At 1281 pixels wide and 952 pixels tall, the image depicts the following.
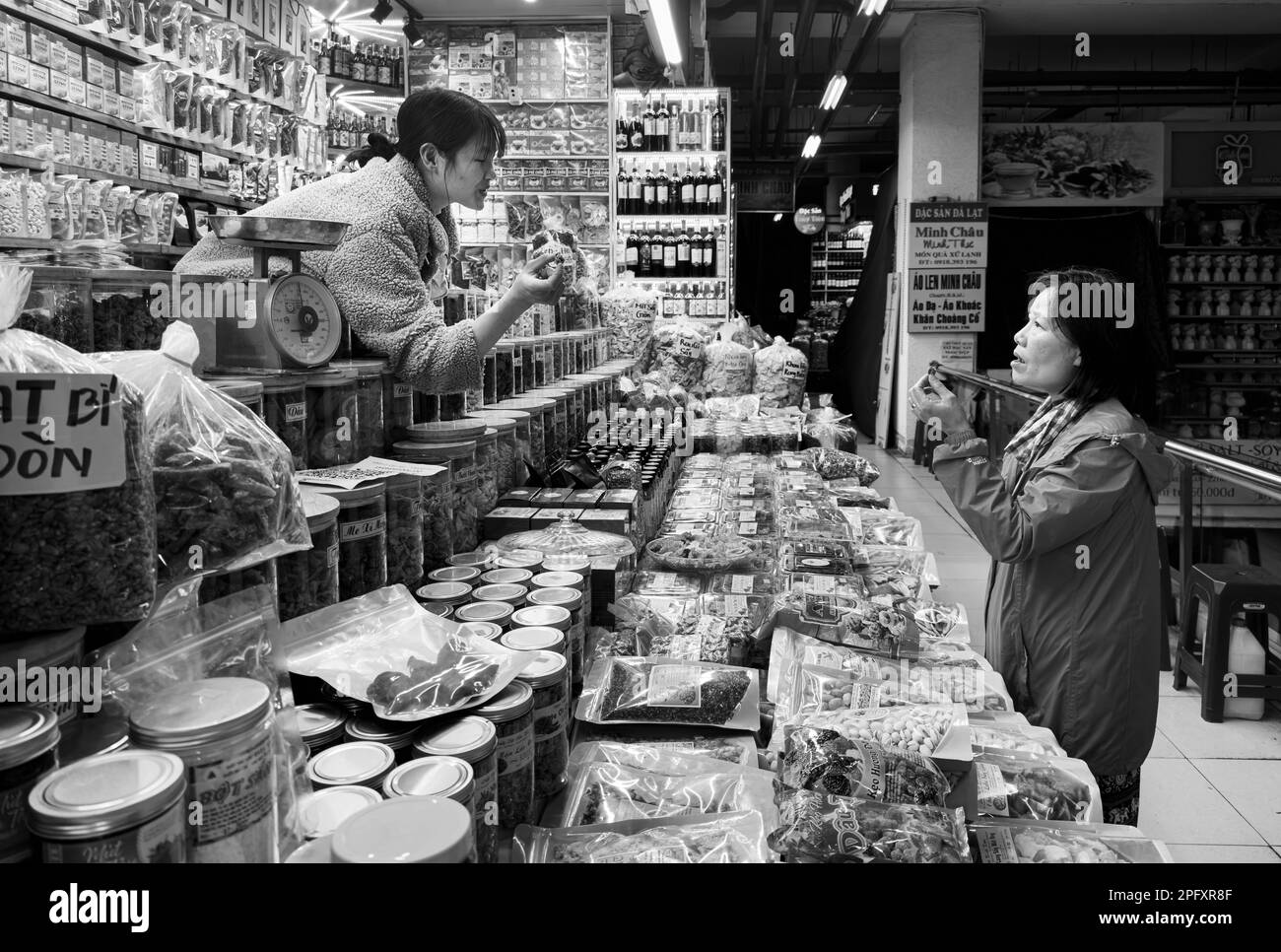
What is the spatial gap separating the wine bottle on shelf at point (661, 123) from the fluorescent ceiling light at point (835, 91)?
1.67 metres

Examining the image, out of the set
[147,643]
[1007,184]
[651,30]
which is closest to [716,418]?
[651,30]

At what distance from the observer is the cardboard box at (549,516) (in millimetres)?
2148

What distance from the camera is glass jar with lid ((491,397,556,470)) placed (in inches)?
107

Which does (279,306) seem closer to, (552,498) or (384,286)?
(384,286)

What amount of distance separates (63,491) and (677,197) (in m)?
7.62

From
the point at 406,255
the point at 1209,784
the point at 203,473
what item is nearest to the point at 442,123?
the point at 406,255

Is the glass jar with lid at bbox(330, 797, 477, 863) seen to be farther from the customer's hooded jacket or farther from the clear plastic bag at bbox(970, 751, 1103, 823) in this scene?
the customer's hooded jacket

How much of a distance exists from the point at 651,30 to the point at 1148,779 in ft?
15.3

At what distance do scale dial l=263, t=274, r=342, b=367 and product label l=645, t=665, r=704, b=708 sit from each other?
829mm

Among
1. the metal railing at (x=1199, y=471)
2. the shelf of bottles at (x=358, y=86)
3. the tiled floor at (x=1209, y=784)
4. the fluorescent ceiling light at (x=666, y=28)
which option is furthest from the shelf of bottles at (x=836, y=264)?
the tiled floor at (x=1209, y=784)

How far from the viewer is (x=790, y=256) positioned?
66.4 ft

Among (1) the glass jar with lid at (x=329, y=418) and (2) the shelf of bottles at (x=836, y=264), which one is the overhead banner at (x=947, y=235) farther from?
(2) the shelf of bottles at (x=836, y=264)

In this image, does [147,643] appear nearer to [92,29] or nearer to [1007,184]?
[92,29]

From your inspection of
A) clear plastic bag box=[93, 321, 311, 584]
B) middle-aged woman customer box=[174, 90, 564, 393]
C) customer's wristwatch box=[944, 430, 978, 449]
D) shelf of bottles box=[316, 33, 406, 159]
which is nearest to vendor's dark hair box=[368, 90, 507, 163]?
middle-aged woman customer box=[174, 90, 564, 393]
